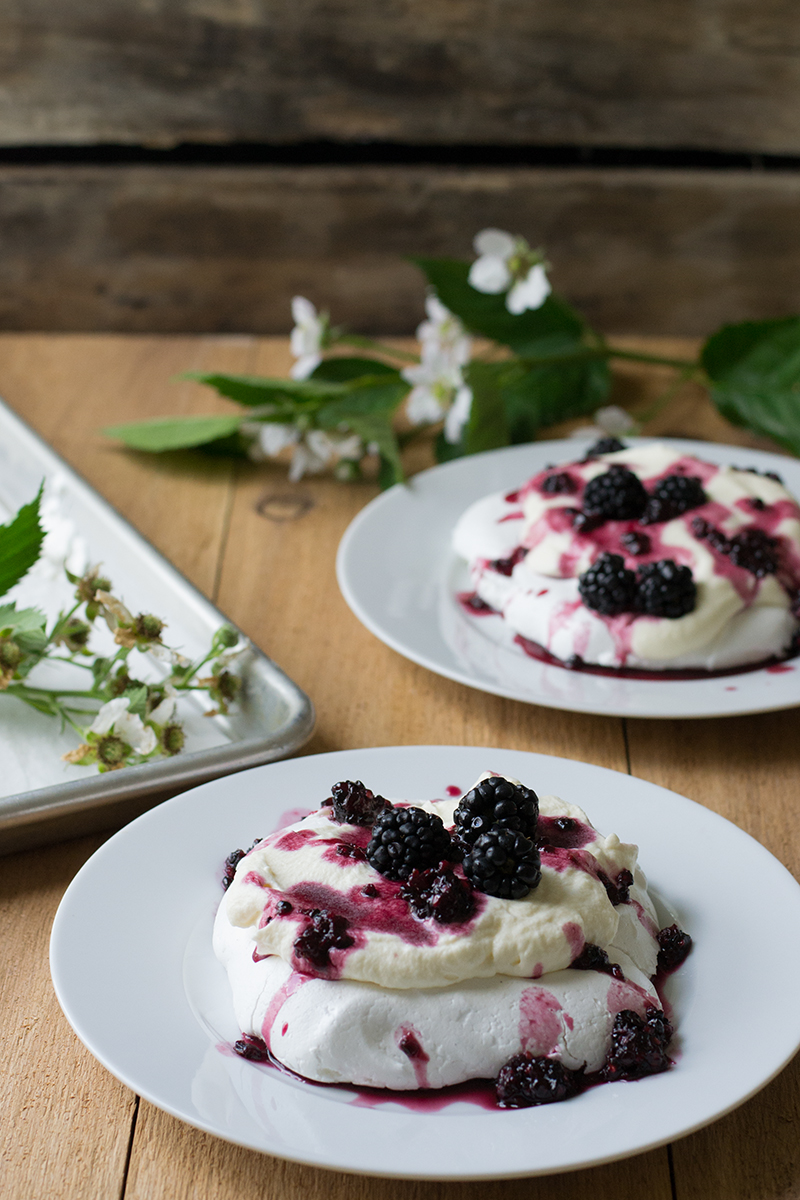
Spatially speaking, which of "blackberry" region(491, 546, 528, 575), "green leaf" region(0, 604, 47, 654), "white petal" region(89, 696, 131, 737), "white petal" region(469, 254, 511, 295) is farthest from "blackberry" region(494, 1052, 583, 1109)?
"white petal" region(469, 254, 511, 295)

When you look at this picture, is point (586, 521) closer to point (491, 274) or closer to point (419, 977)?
point (491, 274)

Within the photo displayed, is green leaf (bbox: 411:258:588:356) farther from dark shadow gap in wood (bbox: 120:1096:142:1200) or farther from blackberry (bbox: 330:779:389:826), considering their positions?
dark shadow gap in wood (bbox: 120:1096:142:1200)

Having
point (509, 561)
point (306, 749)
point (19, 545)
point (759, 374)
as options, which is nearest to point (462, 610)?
point (509, 561)

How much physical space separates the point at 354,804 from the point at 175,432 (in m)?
1.12

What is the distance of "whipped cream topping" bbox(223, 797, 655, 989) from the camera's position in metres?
0.83

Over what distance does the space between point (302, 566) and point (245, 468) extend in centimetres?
35

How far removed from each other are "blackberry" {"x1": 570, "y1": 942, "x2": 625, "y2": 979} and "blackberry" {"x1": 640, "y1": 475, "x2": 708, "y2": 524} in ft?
2.39

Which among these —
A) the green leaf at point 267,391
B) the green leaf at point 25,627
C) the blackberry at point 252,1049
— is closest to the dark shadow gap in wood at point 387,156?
the green leaf at point 267,391

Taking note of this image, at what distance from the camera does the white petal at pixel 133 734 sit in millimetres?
1179

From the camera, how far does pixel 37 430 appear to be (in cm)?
207

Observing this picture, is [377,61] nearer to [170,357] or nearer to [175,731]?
[170,357]

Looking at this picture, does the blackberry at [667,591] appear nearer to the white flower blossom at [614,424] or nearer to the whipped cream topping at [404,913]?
the whipped cream topping at [404,913]

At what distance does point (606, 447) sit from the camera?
1.70 meters

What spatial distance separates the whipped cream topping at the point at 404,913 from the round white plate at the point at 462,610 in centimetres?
34
